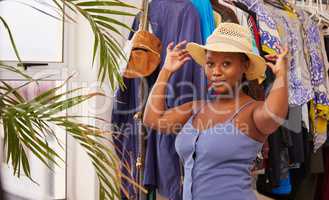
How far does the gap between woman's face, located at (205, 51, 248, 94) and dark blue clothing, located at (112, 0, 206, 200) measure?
7.9 inches

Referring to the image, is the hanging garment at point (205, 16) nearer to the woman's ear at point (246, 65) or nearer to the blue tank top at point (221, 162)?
the woman's ear at point (246, 65)

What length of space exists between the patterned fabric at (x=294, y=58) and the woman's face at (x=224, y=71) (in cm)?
59

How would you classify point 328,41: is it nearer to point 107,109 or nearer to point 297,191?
point 297,191

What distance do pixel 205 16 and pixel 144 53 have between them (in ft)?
0.84

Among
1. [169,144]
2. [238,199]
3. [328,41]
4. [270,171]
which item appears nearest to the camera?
[238,199]

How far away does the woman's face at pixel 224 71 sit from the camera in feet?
4.15

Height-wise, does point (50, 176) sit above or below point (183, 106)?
below

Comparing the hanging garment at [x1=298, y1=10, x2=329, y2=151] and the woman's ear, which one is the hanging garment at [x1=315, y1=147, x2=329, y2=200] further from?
the woman's ear

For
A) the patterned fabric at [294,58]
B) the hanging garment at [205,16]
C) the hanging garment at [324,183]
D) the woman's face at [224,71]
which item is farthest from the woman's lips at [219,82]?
the hanging garment at [324,183]

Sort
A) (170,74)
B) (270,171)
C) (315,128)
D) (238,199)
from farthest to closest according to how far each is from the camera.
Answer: (315,128), (270,171), (170,74), (238,199)

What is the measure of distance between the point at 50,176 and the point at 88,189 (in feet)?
0.84

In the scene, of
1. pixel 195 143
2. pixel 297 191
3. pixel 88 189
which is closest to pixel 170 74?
pixel 195 143

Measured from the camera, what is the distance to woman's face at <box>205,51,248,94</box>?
4.15 feet

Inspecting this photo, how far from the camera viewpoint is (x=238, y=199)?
1233mm
